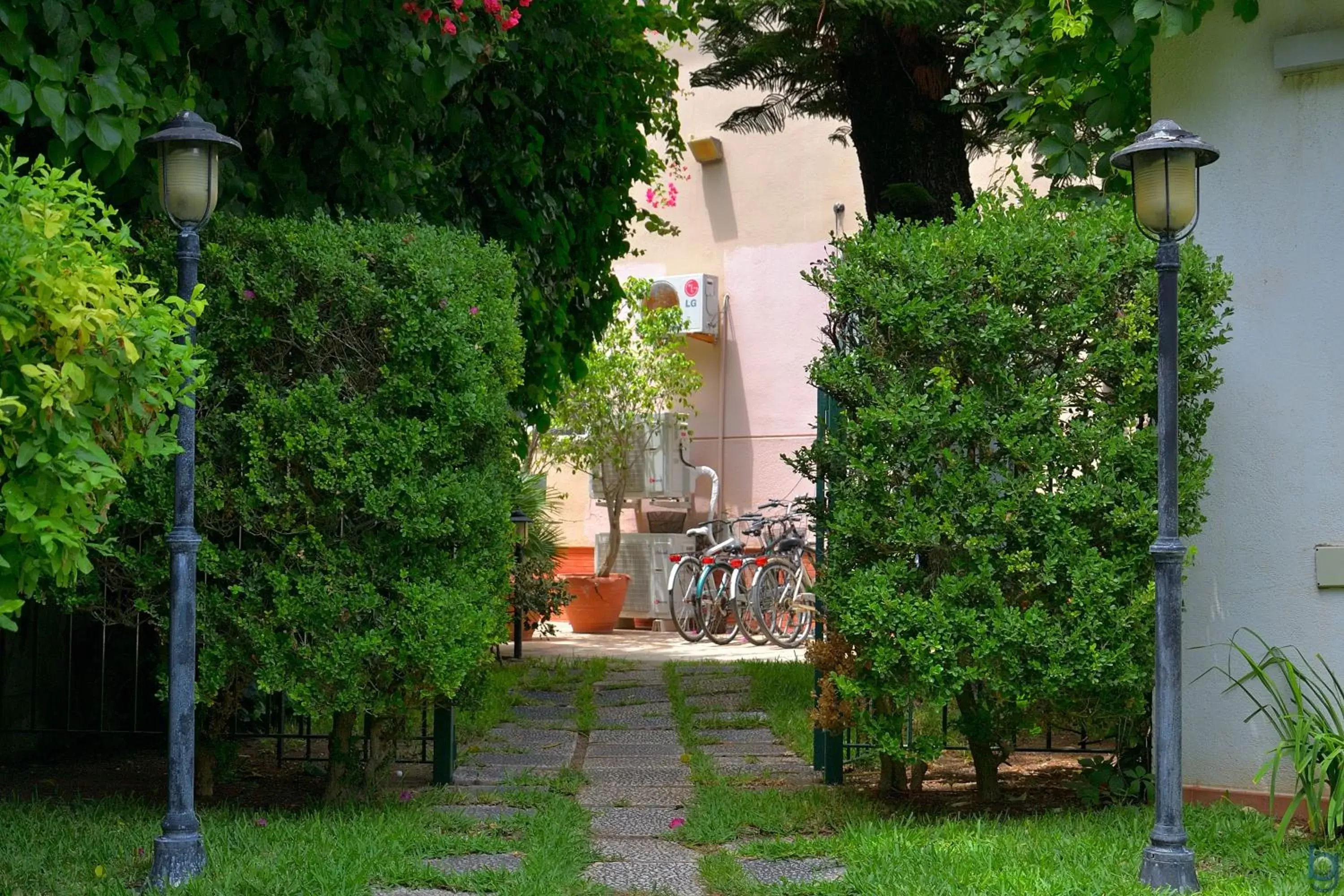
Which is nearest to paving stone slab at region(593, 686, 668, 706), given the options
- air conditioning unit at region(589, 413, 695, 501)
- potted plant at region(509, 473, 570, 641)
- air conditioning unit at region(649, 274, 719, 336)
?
potted plant at region(509, 473, 570, 641)

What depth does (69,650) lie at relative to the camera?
6.46 metres

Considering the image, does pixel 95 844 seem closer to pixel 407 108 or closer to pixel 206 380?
pixel 206 380

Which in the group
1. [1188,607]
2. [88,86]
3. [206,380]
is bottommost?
[1188,607]

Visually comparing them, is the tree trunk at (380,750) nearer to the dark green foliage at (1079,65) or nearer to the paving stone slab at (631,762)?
the paving stone slab at (631,762)

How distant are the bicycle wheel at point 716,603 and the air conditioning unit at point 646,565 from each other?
1061 millimetres

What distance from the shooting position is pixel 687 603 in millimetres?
13305

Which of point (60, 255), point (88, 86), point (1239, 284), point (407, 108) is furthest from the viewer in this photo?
point (407, 108)

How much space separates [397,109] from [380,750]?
2.90 metres

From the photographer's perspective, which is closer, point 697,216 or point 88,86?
point 88,86

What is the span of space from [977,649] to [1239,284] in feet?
6.17

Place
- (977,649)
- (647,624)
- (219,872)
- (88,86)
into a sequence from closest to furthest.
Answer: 1. (219,872)
2. (88,86)
3. (977,649)
4. (647,624)

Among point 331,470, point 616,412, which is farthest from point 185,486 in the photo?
point 616,412

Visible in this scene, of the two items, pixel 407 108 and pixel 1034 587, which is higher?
pixel 407 108

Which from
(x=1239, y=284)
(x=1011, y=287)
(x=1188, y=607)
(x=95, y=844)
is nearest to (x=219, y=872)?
(x=95, y=844)
